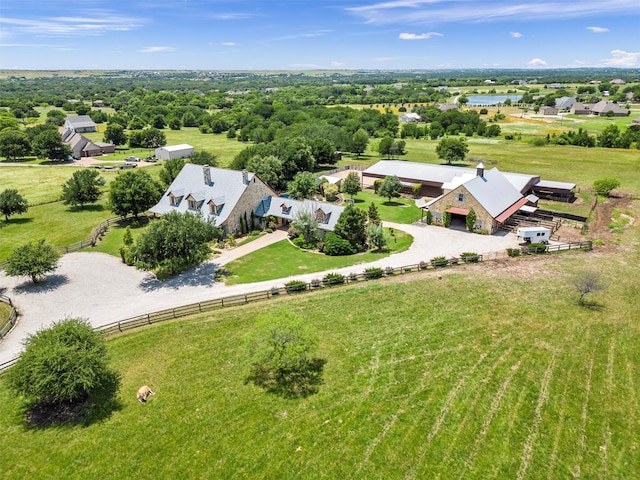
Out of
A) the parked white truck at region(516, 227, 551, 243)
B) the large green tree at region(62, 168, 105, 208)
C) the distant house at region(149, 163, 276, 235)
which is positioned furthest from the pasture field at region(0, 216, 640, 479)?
the large green tree at region(62, 168, 105, 208)

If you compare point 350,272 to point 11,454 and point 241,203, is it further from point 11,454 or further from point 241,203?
point 11,454

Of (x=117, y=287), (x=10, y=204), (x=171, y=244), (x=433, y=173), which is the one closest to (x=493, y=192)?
(x=433, y=173)

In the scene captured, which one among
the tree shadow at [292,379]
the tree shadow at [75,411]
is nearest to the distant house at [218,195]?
the tree shadow at [292,379]

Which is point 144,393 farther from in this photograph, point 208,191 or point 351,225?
point 208,191

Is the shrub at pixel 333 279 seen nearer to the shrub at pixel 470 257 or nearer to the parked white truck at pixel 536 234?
the shrub at pixel 470 257

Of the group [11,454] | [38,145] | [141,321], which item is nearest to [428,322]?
[141,321]

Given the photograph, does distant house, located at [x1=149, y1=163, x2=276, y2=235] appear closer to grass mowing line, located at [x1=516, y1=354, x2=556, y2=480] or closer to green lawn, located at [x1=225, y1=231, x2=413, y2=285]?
green lawn, located at [x1=225, y1=231, x2=413, y2=285]
